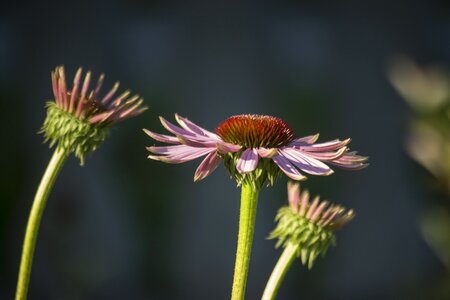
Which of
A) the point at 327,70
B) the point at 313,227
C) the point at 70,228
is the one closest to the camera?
the point at 313,227

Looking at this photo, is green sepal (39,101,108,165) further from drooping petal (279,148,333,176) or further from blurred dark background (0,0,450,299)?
blurred dark background (0,0,450,299)

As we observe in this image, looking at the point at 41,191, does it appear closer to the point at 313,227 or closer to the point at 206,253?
the point at 313,227

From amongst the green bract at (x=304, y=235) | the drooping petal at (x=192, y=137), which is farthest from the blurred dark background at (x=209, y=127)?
the drooping petal at (x=192, y=137)

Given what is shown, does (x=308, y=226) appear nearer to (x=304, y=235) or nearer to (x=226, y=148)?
(x=304, y=235)

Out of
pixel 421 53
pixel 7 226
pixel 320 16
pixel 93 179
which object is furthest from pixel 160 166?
pixel 421 53

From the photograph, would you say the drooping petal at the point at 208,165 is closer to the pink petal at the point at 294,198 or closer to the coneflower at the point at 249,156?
the coneflower at the point at 249,156

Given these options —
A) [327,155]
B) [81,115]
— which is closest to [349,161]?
[327,155]

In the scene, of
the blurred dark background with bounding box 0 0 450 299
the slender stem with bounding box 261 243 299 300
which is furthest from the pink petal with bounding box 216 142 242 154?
the blurred dark background with bounding box 0 0 450 299
